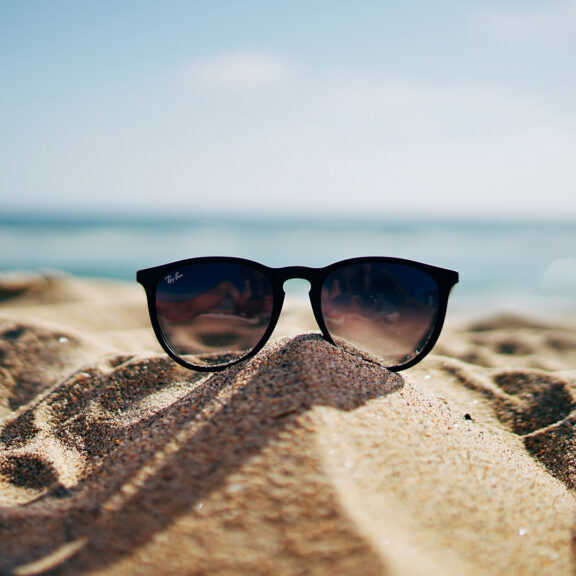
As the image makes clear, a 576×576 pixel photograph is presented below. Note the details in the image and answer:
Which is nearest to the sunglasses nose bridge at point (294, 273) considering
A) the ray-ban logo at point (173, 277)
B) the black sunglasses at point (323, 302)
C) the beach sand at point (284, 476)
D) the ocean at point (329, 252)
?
the black sunglasses at point (323, 302)

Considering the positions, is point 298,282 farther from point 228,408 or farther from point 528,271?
point 228,408

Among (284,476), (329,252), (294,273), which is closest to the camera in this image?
(284,476)

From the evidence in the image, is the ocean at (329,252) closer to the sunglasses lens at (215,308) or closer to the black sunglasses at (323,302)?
the black sunglasses at (323,302)

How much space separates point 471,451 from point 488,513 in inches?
10.4

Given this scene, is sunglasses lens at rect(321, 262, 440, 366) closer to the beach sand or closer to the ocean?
the beach sand

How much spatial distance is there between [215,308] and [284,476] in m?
0.91

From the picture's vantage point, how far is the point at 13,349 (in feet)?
8.36

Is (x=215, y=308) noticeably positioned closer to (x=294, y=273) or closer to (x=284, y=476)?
(x=294, y=273)

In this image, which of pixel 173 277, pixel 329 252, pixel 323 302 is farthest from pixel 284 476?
pixel 329 252

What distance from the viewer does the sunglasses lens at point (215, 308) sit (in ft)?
5.84

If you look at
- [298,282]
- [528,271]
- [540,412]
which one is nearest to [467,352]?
[540,412]

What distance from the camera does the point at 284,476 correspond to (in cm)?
104

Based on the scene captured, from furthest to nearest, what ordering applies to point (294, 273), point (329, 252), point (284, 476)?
point (329, 252), point (294, 273), point (284, 476)

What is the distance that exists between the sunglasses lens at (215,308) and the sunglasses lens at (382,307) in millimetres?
262
